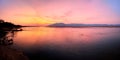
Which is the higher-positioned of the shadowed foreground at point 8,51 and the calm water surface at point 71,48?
the shadowed foreground at point 8,51

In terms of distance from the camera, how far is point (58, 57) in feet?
91.4

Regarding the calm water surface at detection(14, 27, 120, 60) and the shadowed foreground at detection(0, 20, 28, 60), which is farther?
the calm water surface at detection(14, 27, 120, 60)

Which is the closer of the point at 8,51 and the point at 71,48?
the point at 8,51

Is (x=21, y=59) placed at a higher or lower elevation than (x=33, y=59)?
higher

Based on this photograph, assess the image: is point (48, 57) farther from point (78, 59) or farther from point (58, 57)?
point (78, 59)

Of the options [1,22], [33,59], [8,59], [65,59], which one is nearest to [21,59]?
[8,59]

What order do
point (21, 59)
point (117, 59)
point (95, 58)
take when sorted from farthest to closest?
point (95, 58) → point (117, 59) → point (21, 59)

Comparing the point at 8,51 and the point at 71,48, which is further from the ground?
the point at 8,51

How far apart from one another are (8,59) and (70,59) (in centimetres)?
1403

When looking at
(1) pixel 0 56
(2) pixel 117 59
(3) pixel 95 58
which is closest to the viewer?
(1) pixel 0 56

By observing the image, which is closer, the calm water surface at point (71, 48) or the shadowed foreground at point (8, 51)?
the shadowed foreground at point (8, 51)

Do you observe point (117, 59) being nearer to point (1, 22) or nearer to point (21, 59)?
point (21, 59)

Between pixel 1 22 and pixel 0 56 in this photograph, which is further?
pixel 1 22

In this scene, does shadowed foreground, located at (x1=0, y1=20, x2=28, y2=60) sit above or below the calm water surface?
above
